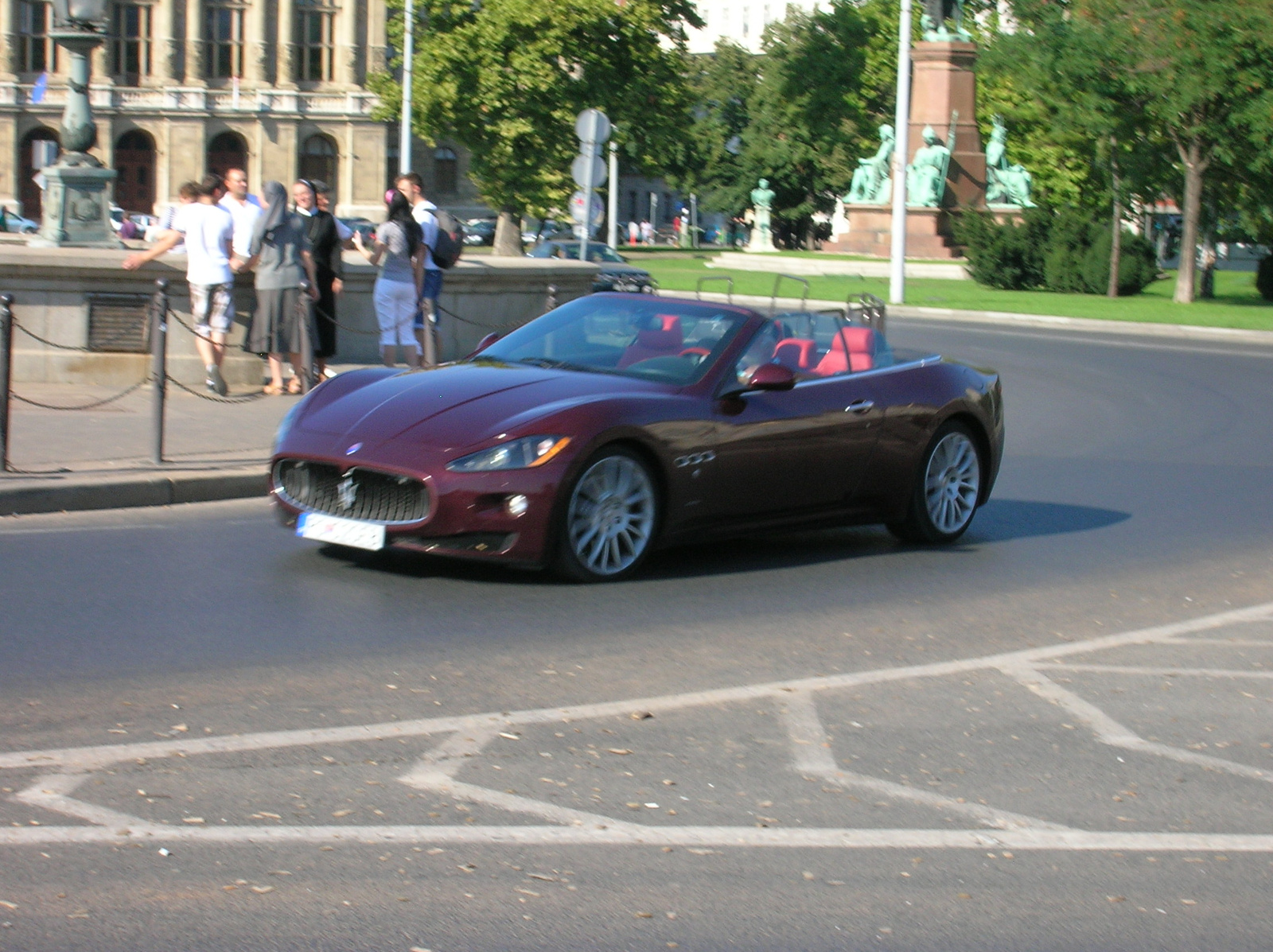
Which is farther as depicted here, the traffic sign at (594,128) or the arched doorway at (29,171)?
the arched doorway at (29,171)

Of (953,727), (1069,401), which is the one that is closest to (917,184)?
(1069,401)

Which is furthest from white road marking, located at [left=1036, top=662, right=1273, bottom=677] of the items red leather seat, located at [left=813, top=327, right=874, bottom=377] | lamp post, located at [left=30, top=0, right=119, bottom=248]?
lamp post, located at [left=30, top=0, right=119, bottom=248]

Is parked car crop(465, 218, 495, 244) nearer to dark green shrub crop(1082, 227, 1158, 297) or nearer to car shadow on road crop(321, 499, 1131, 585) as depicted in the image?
dark green shrub crop(1082, 227, 1158, 297)

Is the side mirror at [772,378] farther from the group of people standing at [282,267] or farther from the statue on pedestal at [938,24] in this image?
the statue on pedestal at [938,24]

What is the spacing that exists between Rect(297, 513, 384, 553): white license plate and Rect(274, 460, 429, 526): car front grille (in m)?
0.04

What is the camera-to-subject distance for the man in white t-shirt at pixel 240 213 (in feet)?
49.1

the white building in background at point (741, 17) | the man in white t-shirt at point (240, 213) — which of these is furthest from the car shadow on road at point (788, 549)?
the white building in background at point (741, 17)

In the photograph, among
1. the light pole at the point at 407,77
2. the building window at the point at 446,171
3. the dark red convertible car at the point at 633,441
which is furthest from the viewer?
the building window at the point at 446,171

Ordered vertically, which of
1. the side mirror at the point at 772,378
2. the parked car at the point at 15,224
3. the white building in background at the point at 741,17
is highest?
the white building in background at the point at 741,17

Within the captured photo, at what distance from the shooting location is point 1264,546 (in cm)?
1065

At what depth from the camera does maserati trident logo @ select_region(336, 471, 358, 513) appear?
815cm

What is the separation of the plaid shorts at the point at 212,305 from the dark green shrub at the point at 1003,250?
35.4 metres

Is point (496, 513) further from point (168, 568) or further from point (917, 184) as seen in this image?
point (917, 184)

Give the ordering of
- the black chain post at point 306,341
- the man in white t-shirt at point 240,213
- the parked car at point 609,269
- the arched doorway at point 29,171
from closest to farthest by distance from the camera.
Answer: the black chain post at point 306,341
the man in white t-shirt at point 240,213
the parked car at point 609,269
the arched doorway at point 29,171
